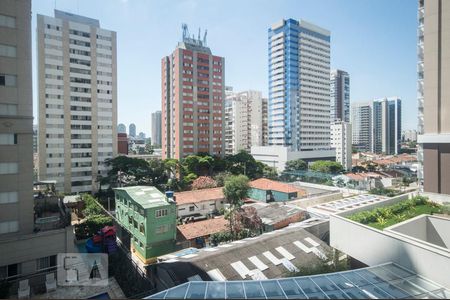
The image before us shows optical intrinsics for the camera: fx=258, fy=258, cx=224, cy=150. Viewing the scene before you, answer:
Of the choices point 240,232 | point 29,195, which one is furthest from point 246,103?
point 29,195

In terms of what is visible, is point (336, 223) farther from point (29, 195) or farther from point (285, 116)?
point (285, 116)

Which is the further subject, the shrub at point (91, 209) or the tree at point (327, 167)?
the tree at point (327, 167)

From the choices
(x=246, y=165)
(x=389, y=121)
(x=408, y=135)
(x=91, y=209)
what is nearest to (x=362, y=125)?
(x=389, y=121)

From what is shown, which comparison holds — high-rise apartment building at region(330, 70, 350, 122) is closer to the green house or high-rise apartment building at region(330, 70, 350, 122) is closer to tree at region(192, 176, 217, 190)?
tree at region(192, 176, 217, 190)

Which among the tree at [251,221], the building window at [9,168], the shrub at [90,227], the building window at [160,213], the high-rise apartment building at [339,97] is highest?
the high-rise apartment building at [339,97]

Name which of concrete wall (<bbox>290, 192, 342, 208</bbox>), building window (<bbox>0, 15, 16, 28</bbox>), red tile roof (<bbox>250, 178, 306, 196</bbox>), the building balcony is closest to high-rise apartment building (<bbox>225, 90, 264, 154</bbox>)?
red tile roof (<bbox>250, 178, 306, 196</bbox>)

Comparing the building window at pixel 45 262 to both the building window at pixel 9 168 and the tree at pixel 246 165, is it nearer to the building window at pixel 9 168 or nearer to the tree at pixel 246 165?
the building window at pixel 9 168

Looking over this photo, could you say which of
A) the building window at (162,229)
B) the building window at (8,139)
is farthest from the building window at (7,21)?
the building window at (162,229)
